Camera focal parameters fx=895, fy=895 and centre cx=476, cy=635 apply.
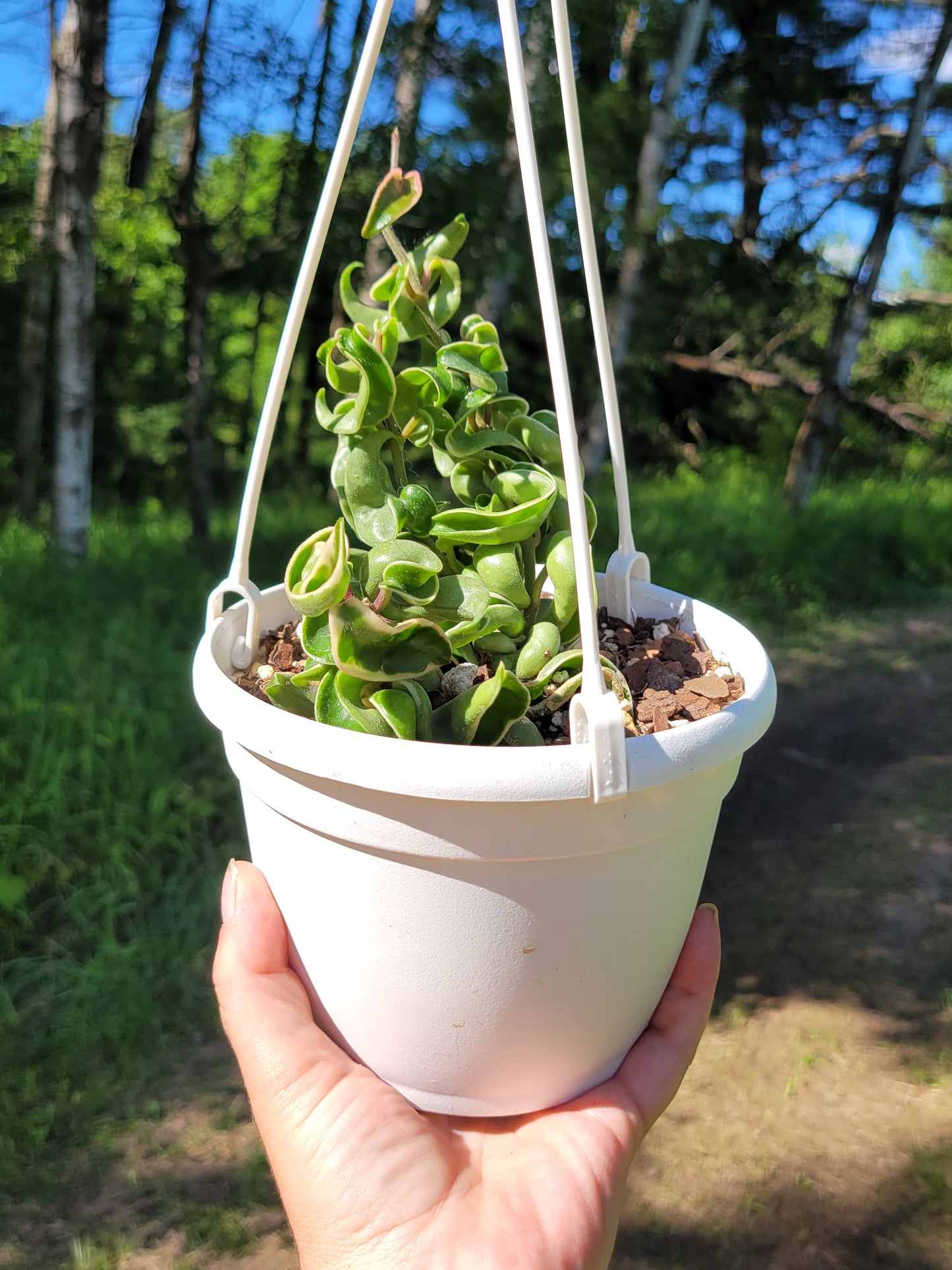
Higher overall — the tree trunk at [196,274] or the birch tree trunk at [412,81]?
the birch tree trunk at [412,81]

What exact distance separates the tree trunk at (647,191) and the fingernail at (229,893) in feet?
9.01

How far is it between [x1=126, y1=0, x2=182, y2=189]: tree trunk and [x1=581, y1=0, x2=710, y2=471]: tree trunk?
5.66ft

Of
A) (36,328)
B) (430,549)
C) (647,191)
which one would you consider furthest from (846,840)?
(36,328)

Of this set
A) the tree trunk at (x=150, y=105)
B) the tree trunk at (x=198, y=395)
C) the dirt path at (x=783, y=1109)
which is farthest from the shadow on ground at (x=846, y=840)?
the tree trunk at (x=150, y=105)

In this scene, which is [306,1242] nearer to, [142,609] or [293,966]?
[293,966]

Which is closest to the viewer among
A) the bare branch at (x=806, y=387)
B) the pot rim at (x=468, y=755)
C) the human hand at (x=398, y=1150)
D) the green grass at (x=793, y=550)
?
the pot rim at (x=468, y=755)

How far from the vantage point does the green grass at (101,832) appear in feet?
4.93

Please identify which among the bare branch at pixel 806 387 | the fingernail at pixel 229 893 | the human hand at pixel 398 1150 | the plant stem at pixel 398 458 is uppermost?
the bare branch at pixel 806 387

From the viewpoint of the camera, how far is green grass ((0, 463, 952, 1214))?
1.50 m

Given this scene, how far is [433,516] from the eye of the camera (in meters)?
0.75

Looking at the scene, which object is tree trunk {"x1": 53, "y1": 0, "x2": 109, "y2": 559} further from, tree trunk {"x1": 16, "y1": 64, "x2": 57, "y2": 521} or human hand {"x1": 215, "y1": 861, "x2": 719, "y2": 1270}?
human hand {"x1": 215, "y1": 861, "x2": 719, "y2": 1270}

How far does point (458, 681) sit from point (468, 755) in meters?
0.20

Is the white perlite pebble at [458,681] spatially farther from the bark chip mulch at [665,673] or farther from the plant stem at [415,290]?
the plant stem at [415,290]

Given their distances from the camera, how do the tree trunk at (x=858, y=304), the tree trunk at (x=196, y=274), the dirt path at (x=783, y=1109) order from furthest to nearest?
1. the tree trunk at (x=858, y=304)
2. the tree trunk at (x=196, y=274)
3. the dirt path at (x=783, y=1109)
